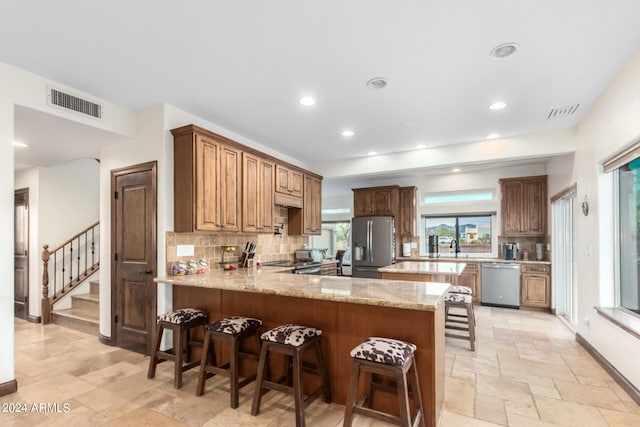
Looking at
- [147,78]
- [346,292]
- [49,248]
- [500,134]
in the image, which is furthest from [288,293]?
[49,248]

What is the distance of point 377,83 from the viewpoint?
313cm

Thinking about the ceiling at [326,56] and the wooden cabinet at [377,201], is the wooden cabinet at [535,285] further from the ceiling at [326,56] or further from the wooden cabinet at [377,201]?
the ceiling at [326,56]

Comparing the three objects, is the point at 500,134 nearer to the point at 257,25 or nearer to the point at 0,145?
the point at 257,25

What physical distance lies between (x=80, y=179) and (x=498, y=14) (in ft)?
21.7

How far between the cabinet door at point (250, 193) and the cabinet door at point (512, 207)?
4.88 m

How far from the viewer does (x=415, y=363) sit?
2223mm

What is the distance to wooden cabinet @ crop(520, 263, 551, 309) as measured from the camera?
5.82 m

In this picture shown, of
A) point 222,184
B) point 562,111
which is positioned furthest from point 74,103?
point 562,111

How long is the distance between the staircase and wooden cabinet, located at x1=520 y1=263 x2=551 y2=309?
6918 millimetres

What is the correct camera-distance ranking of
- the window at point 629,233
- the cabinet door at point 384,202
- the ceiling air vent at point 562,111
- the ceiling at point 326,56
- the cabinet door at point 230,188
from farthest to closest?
the cabinet door at point 384,202
the cabinet door at point 230,188
the ceiling air vent at point 562,111
the window at point 629,233
the ceiling at point 326,56

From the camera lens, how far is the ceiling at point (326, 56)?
84.3 inches

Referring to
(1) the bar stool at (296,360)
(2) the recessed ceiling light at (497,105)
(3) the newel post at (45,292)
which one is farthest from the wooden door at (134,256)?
(2) the recessed ceiling light at (497,105)

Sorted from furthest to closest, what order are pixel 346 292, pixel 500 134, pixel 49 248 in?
pixel 49 248 → pixel 500 134 → pixel 346 292

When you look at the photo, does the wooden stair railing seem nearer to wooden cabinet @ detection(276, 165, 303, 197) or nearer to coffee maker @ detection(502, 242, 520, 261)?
wooden cabinet @ detection(276, 165, 303, 197)
